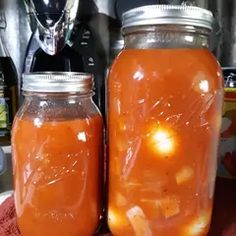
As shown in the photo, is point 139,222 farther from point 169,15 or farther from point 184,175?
point 169,15

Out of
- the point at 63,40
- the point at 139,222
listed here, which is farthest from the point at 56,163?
the point at 63,40

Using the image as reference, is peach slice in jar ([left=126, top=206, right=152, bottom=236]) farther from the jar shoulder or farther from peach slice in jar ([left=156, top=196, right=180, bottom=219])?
the jar shoulder

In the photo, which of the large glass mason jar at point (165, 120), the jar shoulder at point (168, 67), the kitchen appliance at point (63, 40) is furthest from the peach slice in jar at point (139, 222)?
the kitchen appliance at point (63, 40)

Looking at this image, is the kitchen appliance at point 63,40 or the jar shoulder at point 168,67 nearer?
the jar shoulder at point 168,67

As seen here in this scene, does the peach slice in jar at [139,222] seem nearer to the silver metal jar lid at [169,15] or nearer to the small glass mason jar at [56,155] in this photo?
the small glass mason jar at [56,155]

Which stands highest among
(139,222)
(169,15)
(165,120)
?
(169,15)

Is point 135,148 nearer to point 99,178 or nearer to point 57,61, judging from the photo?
point 99,178

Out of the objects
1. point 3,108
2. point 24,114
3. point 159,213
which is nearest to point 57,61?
point 3,108
